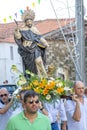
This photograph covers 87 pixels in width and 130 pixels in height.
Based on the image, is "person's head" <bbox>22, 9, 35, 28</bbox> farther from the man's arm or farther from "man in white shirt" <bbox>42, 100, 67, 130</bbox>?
the man's arm

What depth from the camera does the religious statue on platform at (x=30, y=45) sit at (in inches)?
350

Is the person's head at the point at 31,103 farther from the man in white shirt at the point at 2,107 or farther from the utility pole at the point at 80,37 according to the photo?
the utility pole at the point at 80,37

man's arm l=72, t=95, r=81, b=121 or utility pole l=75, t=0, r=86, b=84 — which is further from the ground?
utility pole l=75, t=0, r=86, b=84

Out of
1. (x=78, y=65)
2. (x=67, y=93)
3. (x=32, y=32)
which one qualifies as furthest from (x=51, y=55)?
(x=67, y=93)

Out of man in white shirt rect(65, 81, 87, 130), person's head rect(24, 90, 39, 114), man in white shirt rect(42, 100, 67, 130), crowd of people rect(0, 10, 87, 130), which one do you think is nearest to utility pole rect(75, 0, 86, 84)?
crowd of people rect(0, 10, 87, 130)

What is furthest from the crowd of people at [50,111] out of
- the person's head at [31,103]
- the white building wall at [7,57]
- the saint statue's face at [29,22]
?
the white building wall at [7,57]

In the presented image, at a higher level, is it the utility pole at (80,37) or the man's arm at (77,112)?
the utility pole at (80,37)

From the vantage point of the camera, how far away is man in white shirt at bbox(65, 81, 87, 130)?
6992 millimetres

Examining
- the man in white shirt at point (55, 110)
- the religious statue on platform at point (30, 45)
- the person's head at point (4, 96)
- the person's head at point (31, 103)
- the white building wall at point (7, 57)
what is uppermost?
the religious statue on platform at point (30, 45)

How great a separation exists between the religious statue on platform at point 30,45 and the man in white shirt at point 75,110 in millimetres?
1721

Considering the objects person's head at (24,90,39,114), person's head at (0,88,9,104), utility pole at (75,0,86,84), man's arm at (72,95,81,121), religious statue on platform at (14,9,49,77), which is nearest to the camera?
person's head at (24,90,39,114)

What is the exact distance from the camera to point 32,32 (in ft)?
29.6

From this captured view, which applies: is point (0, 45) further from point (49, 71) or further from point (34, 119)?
point (34, 119)

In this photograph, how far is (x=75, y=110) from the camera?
6953 millimetres
